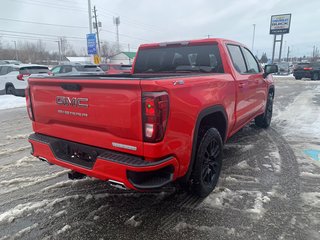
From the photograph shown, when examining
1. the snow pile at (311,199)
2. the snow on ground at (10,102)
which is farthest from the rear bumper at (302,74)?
the snow pile at (311,199)

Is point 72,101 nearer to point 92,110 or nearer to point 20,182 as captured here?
point 92,110

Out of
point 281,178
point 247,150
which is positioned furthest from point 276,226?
point 247,150

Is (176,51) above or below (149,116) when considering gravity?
above

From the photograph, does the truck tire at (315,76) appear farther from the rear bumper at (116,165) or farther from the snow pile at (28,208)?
the snow pile at (28,208)

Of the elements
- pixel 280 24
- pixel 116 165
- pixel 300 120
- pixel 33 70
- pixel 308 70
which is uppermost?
pixel 280 24

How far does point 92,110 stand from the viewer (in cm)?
249

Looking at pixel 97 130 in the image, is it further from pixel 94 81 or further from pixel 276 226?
pixel 276 226

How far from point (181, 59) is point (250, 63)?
5.15ft

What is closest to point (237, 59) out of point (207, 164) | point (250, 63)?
point (250, 63)

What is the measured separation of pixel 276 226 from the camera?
2.66 metres

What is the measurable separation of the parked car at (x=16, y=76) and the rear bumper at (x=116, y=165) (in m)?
10.8

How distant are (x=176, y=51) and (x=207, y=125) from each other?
65.0 inches

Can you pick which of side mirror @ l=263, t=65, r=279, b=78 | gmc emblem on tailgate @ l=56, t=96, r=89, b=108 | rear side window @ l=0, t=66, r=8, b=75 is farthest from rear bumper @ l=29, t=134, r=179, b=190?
rear side window @ l=0, t=66, r=8, b=75

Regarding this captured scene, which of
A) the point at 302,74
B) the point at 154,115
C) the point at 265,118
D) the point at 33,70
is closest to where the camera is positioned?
the point at 154,115
